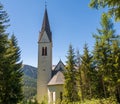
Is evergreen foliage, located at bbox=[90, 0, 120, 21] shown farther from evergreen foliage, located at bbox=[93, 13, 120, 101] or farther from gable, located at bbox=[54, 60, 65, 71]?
gable, located at bbox=[54, 60, 65, 71]

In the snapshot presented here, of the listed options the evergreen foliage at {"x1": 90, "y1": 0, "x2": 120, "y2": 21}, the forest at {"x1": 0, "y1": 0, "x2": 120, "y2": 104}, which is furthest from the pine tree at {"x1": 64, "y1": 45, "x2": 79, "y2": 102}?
the evergreen foliage at {"x1": 90, "y1": 0, "x2": 120, "y2": 21}

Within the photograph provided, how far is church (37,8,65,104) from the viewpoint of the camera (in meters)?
45.4

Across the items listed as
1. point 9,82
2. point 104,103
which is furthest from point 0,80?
point 104,103

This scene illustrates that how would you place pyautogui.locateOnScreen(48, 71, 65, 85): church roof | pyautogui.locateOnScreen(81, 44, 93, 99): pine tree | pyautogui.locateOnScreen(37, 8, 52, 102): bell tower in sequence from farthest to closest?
1. pyautogui.locateOnScreen(37, 8, 52, 102): bell tower
2. pyautogui.locateOnScreen(48, 71, 65, 85): church roof
3. pyautogui.locateOnScreen(81, 44, 93, 99): pine tree

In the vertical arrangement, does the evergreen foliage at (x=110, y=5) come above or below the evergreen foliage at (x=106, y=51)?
below

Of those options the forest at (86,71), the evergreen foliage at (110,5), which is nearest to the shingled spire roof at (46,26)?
the forest at (86,71)

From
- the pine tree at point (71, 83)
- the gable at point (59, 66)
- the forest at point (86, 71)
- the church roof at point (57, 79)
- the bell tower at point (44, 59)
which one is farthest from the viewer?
the gable at point (59, 66)

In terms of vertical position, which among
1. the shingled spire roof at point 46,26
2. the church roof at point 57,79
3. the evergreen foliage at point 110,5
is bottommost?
the evergreen foliage at point 110,5

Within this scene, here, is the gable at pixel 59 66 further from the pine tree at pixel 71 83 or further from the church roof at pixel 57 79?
the pine tree at pixel 71 83

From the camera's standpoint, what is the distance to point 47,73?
48.7m

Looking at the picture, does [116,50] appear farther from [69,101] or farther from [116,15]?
[116,15]

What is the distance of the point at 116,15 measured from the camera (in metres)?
8.41

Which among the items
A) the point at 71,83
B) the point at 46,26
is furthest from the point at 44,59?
the point at 71,83

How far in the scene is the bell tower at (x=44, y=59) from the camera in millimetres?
47750
